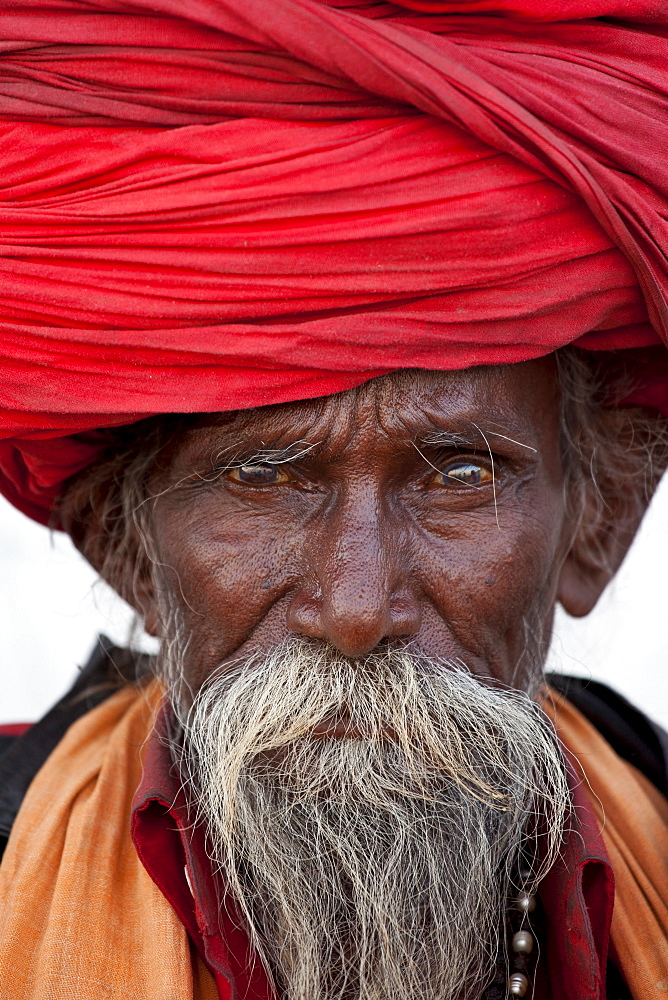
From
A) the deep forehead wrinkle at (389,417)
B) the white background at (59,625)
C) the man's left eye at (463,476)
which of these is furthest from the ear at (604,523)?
the white background at (59,625)

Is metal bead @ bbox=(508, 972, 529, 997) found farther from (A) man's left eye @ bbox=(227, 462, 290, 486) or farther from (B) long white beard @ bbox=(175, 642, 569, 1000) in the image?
(A) man's left eye @ bbox=(227, 462, 290, 486)

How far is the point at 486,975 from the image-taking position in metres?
1.91

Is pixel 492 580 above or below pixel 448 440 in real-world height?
below

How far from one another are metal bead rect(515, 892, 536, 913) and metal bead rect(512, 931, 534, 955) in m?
0.04

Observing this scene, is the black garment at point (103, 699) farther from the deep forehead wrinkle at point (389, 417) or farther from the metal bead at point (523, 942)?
the deep forehead wrinkle at point (389, 417)

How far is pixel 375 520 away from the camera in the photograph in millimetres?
1736

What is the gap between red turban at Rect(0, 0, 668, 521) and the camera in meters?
1.58

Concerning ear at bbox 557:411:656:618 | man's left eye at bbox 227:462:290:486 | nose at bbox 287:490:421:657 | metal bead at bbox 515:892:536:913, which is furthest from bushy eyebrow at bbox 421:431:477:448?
metal bead at bbox 515:892:536:913

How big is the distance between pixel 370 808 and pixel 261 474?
1.89 ft

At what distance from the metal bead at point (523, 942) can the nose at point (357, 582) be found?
0.61 metres

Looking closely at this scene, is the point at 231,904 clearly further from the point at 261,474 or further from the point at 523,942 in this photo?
the point at 261,474

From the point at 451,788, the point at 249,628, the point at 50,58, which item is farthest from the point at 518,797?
the point at 50,58

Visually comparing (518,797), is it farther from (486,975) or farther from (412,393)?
(412,393)

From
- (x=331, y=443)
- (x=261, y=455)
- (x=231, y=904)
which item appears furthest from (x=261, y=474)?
(x=231, y=904)
